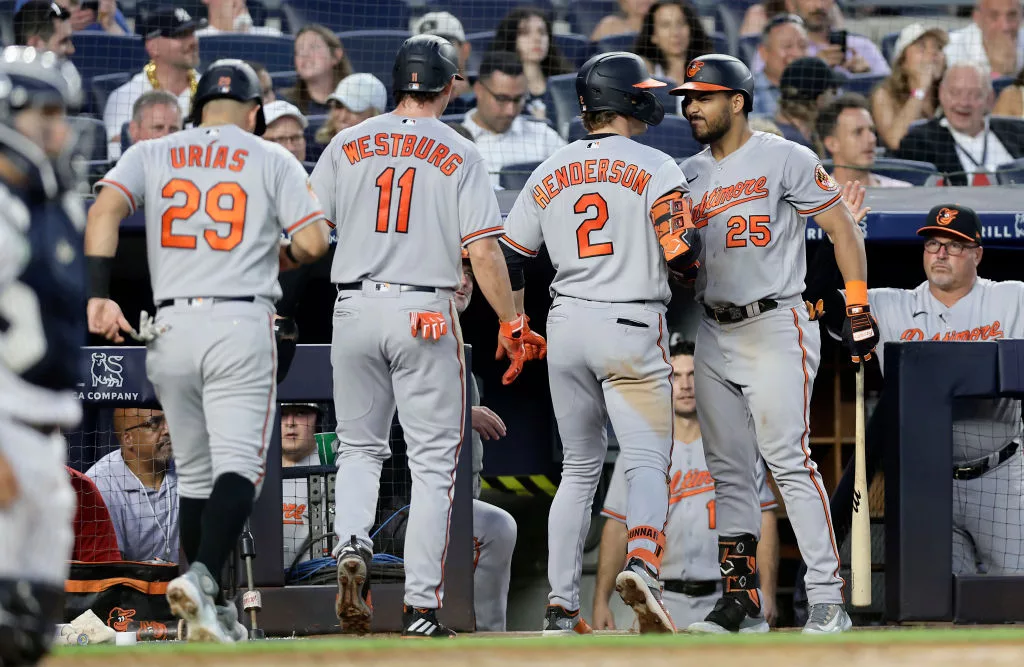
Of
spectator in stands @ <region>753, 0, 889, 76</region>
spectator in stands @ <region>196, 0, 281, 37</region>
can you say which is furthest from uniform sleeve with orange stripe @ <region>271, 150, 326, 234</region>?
spectator in stands @ <region>753, 0, 889, 76</region>

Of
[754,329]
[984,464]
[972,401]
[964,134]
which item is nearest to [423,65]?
[754,329]

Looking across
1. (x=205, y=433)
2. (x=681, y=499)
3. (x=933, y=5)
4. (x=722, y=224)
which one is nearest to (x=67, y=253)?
(x=205, y=433)

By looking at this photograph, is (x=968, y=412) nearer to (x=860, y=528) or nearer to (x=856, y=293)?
(x=860, y=528)

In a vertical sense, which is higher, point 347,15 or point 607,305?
point 347,15

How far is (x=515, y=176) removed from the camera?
255 inches

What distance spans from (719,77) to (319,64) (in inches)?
126

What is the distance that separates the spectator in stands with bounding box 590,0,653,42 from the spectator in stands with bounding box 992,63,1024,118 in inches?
77.9

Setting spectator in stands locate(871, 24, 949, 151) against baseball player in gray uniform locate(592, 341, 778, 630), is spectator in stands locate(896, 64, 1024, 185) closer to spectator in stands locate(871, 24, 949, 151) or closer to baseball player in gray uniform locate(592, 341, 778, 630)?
spectator in stands locate(871, 24, 949, 151)

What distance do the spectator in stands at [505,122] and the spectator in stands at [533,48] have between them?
0.38m

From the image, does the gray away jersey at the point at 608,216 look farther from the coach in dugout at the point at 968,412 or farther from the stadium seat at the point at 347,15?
the stadium seat at the point at 347,15

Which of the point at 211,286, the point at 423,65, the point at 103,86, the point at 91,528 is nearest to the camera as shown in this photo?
the point at 211,286

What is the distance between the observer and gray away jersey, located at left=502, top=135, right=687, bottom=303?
4.28 m

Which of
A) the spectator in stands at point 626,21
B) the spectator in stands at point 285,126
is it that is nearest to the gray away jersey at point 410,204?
the spectator in stands at point 285,126

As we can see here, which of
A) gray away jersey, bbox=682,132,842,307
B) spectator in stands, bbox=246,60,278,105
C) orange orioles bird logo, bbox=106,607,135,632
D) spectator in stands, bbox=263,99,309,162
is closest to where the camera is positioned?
gray away jersey, bbox=682,132,842,307
